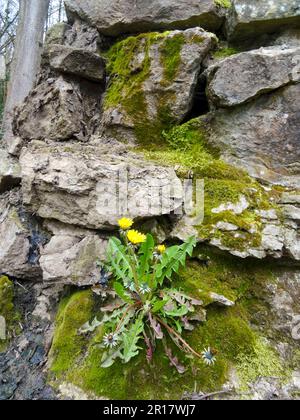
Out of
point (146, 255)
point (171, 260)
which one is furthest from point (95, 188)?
point (171, 260)

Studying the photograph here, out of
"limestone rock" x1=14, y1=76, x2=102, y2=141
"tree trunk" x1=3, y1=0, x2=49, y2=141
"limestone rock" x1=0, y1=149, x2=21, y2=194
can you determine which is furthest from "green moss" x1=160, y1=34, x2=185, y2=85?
"tree trunk" x1=3, y1=0, x2=49, y2=141

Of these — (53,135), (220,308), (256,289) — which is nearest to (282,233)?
(256,289)

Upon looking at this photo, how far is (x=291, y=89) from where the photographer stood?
3.07 metres

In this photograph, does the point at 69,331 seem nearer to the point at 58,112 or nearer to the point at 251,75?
the point at 58,112

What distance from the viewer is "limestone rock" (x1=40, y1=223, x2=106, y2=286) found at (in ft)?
8.01

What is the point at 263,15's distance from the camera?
3.46m

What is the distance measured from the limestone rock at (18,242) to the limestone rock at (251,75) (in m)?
2.29

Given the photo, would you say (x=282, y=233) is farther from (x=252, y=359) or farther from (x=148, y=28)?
(x=148, y=28)

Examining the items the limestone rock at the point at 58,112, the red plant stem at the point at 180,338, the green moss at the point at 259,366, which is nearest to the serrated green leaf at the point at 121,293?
the red plant stem at the point at 180,338

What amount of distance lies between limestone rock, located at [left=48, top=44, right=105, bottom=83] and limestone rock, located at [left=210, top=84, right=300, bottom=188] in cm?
174

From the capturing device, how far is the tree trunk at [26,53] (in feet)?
18.7

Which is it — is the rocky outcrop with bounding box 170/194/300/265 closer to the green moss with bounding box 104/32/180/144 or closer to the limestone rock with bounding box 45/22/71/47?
the green moss with bounding box 104/32/180/144

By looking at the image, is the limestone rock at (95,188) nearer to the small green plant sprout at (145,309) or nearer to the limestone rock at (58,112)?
the small green plant sprout at (145,309)
